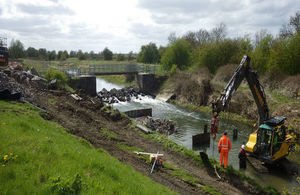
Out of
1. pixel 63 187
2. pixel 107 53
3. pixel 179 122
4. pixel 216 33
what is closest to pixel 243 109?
pixel 179 122

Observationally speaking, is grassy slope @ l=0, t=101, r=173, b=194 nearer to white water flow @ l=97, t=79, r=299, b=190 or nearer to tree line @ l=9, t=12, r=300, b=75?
white water flow @ l=97, t=79, r=299, b=190

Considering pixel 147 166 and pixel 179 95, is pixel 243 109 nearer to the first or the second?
pixel 179 95

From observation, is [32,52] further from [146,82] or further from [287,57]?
[287,57]

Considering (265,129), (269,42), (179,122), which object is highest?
(269,42)

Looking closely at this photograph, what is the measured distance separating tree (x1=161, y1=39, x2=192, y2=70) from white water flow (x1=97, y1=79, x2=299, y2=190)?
11.8 m

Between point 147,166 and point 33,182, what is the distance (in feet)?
21.8

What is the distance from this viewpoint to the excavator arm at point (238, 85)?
41.4 feet

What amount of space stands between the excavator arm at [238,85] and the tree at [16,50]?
197ft

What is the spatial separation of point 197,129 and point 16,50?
187 feet

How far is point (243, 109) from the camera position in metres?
25.9

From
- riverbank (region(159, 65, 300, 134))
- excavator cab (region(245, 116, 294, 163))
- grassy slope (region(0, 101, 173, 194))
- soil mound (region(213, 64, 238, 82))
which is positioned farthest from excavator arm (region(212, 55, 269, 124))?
soil mound (region(213, 64, 238, 82))

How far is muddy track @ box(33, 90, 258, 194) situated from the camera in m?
10.4

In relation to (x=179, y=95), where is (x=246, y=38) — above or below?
above

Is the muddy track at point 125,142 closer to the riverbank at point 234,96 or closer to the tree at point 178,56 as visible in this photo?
the riverbank at point 234,96
